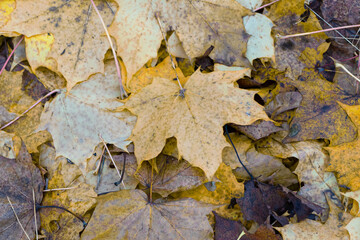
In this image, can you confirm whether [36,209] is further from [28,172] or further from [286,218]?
[286,218]

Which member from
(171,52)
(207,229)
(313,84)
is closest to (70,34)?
(171,52)

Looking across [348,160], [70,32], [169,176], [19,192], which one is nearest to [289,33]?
[348,160]

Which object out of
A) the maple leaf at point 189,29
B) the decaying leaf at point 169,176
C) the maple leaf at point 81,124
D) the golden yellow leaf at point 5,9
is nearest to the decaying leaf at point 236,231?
the decaying leaf at point 169,176

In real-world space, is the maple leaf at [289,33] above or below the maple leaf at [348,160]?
above

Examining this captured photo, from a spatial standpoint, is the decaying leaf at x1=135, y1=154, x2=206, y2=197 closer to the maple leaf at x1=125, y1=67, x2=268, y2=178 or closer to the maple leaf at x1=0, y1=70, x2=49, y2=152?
the maple leaf at x1=125, y1=67, x2=268, y2=178

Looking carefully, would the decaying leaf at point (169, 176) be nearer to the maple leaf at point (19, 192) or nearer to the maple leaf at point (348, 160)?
the maple leaf at point (19, 192)
